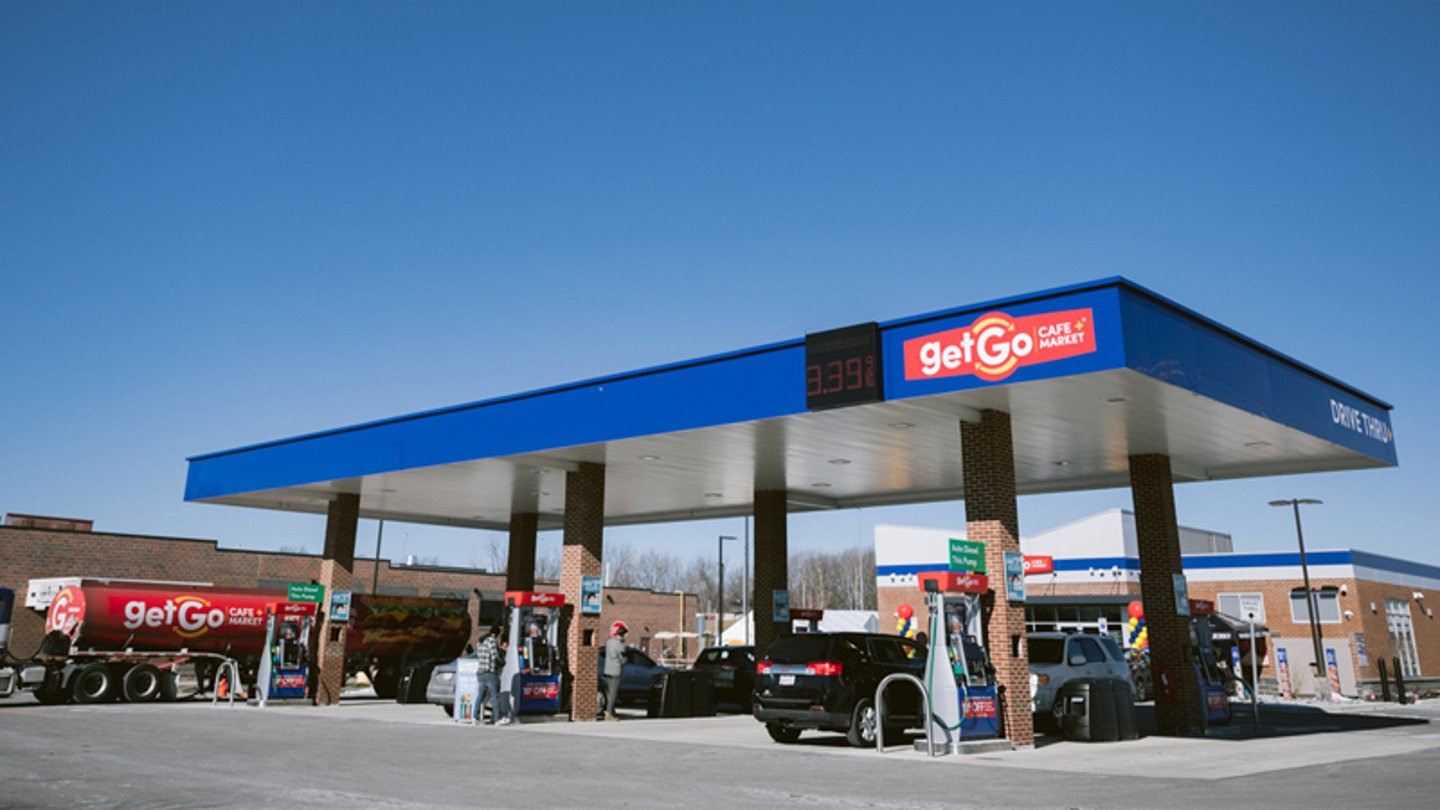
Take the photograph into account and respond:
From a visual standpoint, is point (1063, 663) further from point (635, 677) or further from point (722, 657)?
point (635, 677)

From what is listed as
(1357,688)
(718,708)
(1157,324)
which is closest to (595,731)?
(718,708)

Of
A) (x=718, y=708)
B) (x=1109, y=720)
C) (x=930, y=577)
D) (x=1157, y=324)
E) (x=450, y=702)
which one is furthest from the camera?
(x=718, y=708)

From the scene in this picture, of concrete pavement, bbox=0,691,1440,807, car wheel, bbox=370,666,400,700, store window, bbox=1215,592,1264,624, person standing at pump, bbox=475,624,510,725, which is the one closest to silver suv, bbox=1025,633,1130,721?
concrete pavement, bbox=0,691,1440,807

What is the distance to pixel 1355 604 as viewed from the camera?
128 feet

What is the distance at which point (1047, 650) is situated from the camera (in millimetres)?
18922

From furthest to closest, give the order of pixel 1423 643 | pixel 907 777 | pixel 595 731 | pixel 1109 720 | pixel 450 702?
pixel 1423 643 < pixel 450 702 < pixel 595 731 < pixel 1109 720 < pixel 907 777

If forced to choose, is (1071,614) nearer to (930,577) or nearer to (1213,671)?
(1213,671)

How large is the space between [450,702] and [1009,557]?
12.3 metres

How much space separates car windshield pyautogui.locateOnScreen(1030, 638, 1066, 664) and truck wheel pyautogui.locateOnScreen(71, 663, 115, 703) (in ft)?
72.7

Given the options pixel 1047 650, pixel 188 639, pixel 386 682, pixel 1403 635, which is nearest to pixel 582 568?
pixel 1047 650

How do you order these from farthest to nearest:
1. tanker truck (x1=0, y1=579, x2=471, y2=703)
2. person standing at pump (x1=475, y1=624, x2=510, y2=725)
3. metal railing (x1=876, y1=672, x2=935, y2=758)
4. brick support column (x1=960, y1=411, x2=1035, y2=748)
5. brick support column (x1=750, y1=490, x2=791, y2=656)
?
1. tanker truck (x1=0, y1=579, x2=471, y2=703)
2. brick support column (x1=750, y1=490, x2=791, y2=656)
3. person standing at pump (x1=475, y1=624, x2=510, y2=725)
4. brick support column (x1=960, y1=411, x2=1035, y2=748)
5. metal railing (x1=876, y1=672, x2=935, y2=758)

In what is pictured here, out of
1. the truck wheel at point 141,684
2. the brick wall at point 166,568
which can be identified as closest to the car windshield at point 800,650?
the brick wall at point 166,568

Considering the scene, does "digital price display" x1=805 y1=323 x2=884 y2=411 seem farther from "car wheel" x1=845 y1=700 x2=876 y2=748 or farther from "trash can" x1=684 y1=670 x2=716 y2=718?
"trash can" x1=684 y1=670 x2=716 y2=718

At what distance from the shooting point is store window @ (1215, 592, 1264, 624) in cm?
4134
